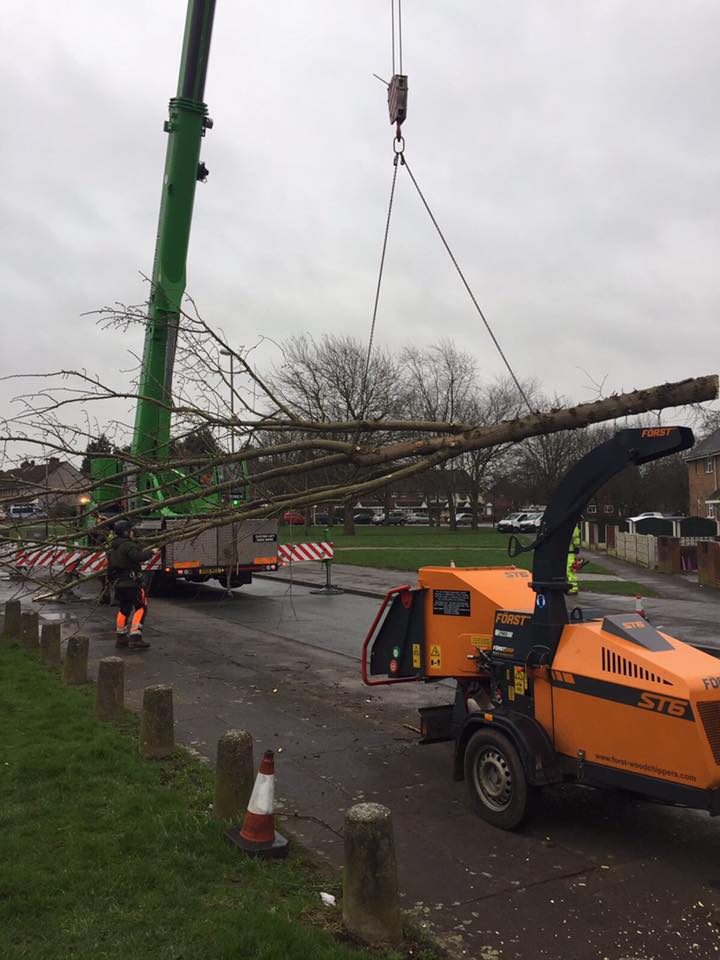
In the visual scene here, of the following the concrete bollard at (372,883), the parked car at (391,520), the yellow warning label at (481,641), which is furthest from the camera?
the parked car at (391,520)

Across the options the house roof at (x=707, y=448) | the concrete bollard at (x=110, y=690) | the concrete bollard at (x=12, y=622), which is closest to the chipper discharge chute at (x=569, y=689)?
the concrete bollard at (x=110, y=690)

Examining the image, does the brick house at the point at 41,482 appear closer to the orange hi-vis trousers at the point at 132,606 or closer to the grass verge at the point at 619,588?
the orange hi-vis trousers at the point at 132,606

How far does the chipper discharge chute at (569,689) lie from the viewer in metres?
4.24

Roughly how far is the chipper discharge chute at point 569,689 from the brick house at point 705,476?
4438 centimetres

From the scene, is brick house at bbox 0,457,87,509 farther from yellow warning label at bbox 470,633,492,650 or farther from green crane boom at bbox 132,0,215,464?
green crane boom at bbox 132,0,215,464

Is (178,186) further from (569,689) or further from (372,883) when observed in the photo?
(372,883)

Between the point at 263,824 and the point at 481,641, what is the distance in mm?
2109

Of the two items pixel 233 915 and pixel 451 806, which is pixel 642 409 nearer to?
pixel 451 806

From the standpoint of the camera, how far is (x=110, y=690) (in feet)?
23.9

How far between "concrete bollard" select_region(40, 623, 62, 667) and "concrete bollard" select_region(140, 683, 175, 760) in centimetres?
407

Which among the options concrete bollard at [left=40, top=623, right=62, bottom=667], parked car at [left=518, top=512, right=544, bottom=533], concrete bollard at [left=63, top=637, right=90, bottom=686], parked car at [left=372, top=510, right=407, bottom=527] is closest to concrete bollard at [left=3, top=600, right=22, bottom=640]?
concrete bollard at [left=40, top=623, right=62, bottom=667]

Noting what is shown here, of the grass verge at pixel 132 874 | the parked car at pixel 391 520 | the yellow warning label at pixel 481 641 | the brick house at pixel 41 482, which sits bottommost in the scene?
the grass verge at pixel 132 874

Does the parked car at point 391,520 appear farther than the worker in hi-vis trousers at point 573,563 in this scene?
Yes

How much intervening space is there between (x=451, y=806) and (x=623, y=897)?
1529mm
